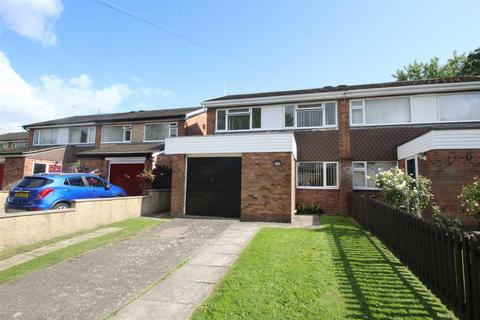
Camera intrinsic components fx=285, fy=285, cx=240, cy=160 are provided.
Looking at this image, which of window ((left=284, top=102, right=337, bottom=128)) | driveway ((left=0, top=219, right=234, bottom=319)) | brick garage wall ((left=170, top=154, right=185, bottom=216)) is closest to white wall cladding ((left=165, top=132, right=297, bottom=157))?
brick garage wall ((left=170, top=154, right=185, bottom=216))

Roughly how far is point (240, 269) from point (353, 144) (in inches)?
397

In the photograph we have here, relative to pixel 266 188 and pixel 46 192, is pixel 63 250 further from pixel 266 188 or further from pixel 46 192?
pixel 266 188

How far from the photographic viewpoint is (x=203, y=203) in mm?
11273

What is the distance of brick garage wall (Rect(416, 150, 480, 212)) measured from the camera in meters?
9.20

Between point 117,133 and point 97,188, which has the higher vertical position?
point 117,133

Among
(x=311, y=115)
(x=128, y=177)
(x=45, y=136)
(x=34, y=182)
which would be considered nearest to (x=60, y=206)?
(x=34, y=182)

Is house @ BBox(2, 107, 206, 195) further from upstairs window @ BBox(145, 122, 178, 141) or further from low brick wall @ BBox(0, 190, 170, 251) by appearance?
low brick wall @ BBox(0, 190, 170, 251)

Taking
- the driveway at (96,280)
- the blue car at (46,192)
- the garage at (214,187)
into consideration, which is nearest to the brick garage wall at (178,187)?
the garage at (214,187)

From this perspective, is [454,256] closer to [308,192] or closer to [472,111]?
[308,192]

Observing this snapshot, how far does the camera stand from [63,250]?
670 centimetres

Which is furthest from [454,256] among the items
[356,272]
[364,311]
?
[356,272]

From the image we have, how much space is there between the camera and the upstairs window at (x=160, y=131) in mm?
17406

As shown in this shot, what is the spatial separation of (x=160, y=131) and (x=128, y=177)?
3.87 meters

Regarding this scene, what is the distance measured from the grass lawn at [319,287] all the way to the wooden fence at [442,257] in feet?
0.71
